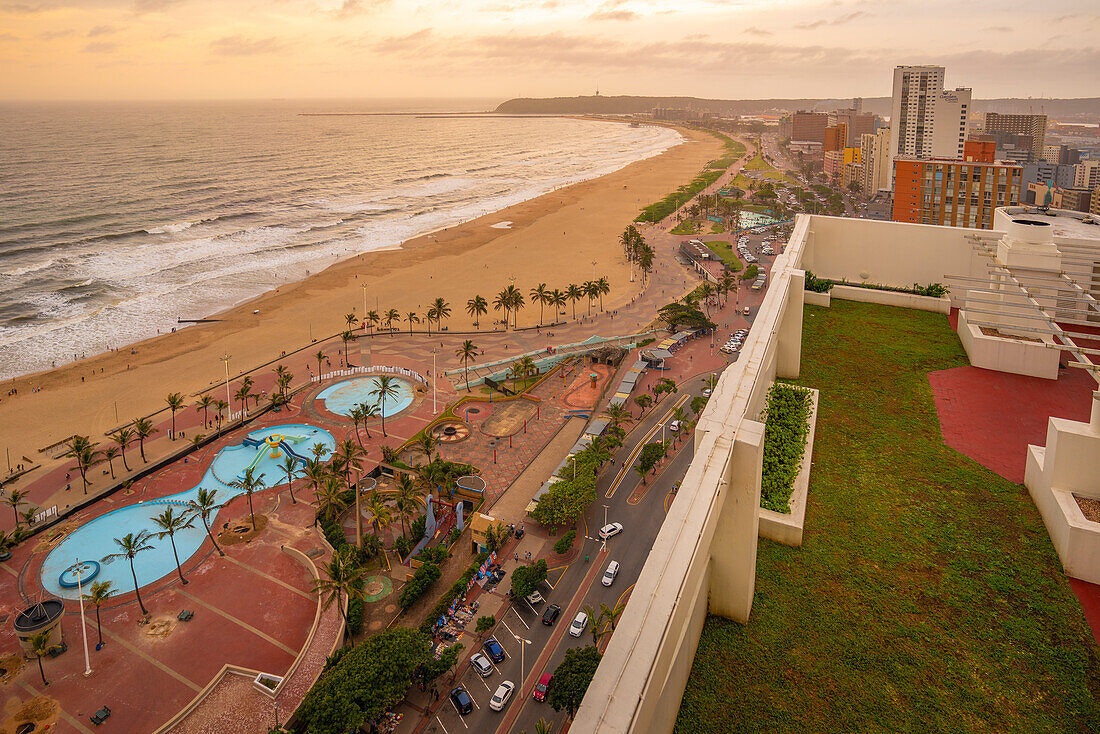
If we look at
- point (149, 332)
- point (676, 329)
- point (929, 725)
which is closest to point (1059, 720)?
point (929, 725)

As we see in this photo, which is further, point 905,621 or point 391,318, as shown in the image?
point 391,318

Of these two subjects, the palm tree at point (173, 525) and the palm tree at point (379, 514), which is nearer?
the palm tree at point (173, 525)


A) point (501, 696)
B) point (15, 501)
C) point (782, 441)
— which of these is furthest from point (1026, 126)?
point (15, 501)

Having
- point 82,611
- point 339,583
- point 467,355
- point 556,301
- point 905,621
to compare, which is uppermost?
point 905,621

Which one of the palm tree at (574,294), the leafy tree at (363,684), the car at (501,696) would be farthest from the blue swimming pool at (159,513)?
the palm tree at (574,294)

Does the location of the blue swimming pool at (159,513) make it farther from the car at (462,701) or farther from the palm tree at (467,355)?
the car at (462,701)

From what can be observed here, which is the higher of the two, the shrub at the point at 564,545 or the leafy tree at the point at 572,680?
the leafy tree at the point at 572,680

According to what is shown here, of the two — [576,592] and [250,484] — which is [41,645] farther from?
[576,592]
